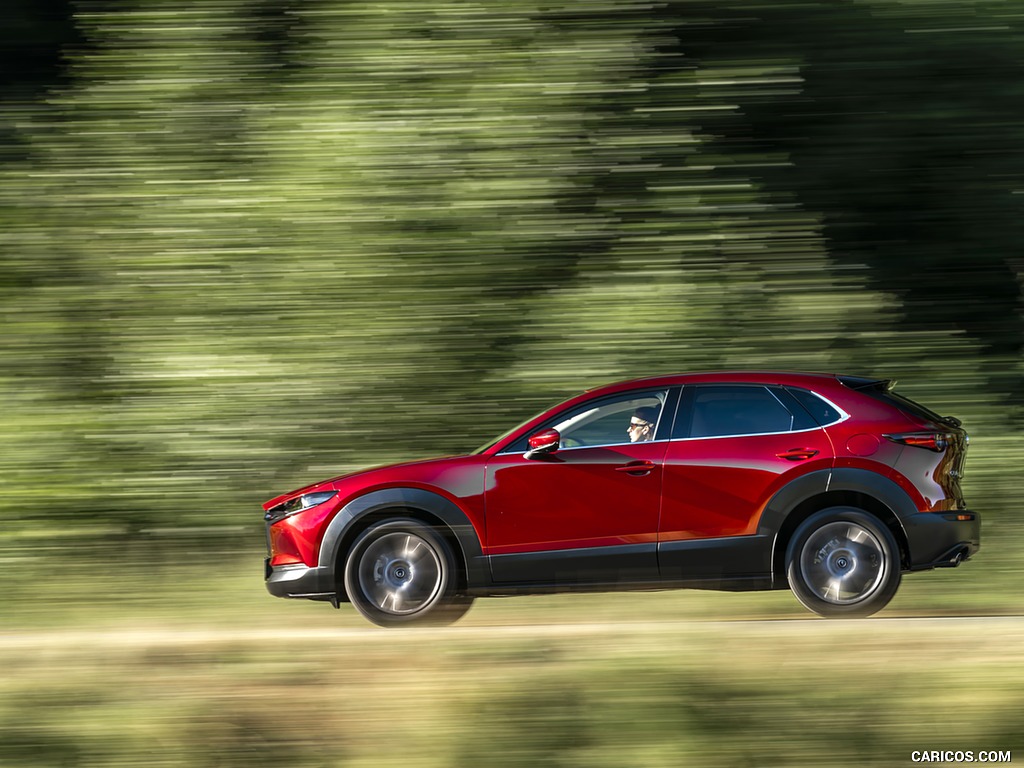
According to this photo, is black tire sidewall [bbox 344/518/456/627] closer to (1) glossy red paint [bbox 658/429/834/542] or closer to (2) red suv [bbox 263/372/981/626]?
(2) red suv [bbox 263/372/981/626]

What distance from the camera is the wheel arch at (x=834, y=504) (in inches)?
273

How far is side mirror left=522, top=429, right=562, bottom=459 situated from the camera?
7066mm

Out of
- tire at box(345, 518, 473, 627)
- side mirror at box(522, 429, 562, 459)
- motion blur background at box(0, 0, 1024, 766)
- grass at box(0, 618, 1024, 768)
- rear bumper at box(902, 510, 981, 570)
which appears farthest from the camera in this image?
motion blur background at box(0, 0, 1024, 766)

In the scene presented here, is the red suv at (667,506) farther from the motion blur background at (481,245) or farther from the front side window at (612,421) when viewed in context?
the motion blur background at (481,245)

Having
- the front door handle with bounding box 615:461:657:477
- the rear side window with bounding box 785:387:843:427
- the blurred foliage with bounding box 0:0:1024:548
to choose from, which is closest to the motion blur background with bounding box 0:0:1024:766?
the blurred foliage with bounding box 0:0:1024:548

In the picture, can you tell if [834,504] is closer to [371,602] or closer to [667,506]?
[667,506]

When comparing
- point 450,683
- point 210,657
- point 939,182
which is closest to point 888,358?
point 939,182

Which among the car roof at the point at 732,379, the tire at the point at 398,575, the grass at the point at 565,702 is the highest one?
the car roof at the point at 732,379

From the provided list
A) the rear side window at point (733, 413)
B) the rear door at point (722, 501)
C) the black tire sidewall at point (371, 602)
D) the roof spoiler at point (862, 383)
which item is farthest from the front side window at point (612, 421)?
the roof spoiler at point (862, 383)

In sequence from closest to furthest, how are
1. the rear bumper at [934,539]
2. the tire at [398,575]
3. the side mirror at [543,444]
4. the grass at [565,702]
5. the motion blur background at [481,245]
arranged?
the grass at [565,702], the rear bumper at [934,539], the side mirror at [543,444], the tire at [398,575], the motion blur background at [481,245]

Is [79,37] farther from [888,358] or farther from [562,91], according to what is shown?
[888,358]

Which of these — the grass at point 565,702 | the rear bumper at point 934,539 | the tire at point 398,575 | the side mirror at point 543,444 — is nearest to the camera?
the grass at point 565,702

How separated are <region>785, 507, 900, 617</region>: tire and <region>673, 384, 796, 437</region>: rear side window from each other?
57cm

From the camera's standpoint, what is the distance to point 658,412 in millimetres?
7184
